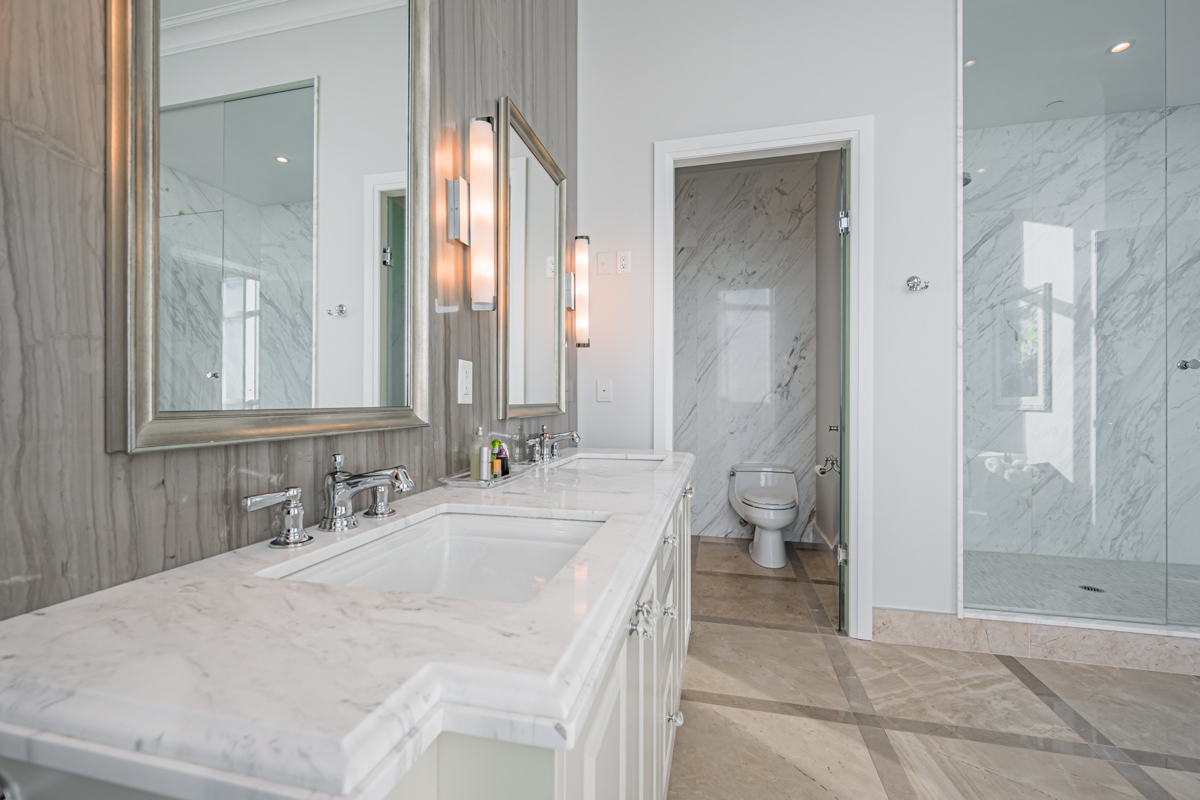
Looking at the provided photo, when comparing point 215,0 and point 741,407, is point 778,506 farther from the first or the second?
point 215,0

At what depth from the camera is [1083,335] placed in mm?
2047

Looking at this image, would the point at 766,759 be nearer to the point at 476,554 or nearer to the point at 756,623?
the point at 756,623

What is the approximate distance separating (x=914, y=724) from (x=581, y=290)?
2.00 metres

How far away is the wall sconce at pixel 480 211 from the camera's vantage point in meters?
1.37

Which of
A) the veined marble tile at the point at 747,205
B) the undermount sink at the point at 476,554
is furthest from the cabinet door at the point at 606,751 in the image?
the veined marble tile at the point at 747,205

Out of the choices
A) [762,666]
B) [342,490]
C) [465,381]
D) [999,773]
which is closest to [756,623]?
[762,666]

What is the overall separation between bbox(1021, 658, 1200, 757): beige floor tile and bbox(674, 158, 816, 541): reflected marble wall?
1698 millimetres

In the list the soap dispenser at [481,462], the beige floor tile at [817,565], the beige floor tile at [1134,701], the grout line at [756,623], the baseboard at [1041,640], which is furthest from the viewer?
the beige floor tile at [817,565]

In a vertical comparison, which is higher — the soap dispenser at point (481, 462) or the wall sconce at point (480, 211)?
the wall sconce at point (480, 211)

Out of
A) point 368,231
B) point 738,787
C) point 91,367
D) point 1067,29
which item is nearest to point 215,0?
point 368,231

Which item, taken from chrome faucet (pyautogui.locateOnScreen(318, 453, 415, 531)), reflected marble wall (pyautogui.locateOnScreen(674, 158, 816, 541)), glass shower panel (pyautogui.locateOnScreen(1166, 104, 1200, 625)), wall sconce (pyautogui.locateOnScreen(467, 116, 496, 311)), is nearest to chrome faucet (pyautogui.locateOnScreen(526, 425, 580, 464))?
wall sconce (pyautogui.locateOnScreen(467, 116, 496, 311))

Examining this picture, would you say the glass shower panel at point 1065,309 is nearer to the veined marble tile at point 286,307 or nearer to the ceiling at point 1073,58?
the ceiling at point 1073,58

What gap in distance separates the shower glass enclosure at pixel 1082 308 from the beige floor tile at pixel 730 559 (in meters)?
1.08

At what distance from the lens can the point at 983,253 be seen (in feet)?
6.89
